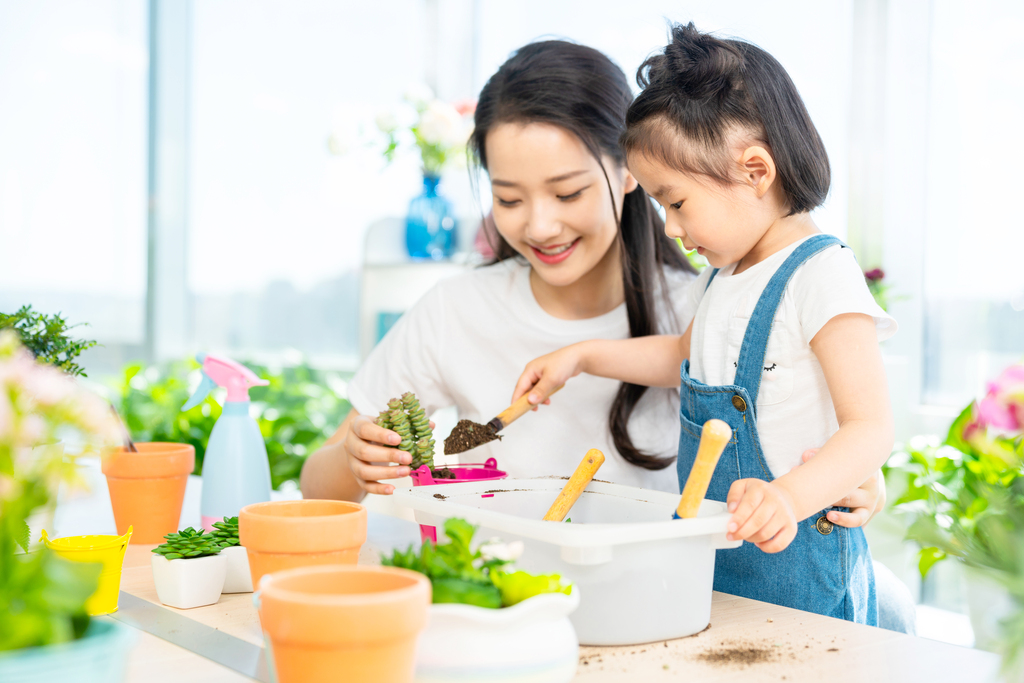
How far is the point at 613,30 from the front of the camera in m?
2.99

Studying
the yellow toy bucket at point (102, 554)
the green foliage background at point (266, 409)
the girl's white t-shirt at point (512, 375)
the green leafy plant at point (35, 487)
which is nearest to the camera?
the green leafy plant at point (35, 487)

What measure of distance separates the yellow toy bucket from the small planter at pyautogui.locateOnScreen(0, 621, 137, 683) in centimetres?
38

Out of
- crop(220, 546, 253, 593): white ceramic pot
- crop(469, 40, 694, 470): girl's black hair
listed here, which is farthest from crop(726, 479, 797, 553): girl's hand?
crop(469, 40, 694, 470): girl's black hair

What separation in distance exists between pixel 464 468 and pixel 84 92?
2.93m

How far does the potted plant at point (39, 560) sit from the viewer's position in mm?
435

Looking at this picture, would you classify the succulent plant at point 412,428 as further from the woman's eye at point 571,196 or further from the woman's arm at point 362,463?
the woman's eye at point 571,196

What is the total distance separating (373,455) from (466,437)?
0.44 ft

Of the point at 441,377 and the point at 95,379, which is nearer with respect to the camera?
the point at 441,377

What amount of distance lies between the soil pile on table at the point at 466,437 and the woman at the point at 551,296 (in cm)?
24

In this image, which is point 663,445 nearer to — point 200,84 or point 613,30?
point 613,30

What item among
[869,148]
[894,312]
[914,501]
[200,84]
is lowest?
[914,501]

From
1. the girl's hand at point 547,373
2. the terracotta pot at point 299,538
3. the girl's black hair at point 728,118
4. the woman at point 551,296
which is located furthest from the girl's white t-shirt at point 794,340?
the terracotta pot at point 299,538

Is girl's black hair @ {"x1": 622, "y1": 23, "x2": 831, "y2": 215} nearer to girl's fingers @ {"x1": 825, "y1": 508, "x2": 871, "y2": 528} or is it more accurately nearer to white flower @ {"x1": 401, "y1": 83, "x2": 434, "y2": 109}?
girl's fingers @ {"x1": 825, "y1": 508, "x2": 871, "y2": 528}

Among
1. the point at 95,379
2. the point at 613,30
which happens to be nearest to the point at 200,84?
the point at 95,379
